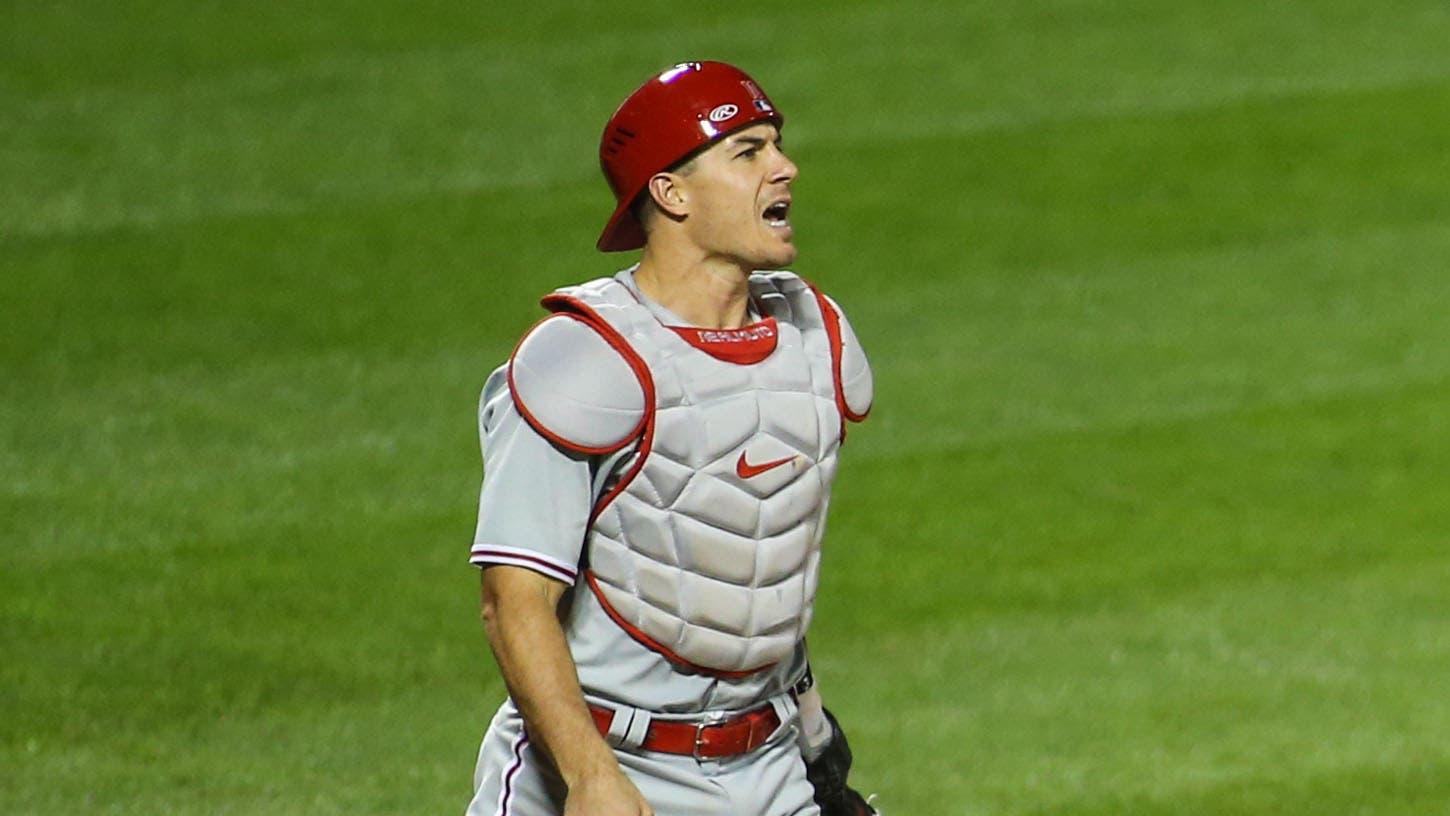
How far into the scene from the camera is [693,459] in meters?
3.71

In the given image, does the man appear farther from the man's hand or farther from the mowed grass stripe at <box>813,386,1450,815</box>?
the mowed grass stripe at <box>813,386,1450,815</box>

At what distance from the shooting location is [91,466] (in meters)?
7.64

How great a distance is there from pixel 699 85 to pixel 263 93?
6.54m

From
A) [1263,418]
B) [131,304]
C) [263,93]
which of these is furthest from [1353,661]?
[263,93]

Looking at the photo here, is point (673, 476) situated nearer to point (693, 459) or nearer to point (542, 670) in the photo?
point (693, 459)

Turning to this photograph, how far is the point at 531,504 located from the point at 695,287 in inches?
18.9

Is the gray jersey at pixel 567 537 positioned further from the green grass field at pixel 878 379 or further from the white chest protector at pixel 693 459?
the green grass field at pixel 878 379

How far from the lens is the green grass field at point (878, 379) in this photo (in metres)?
6.24

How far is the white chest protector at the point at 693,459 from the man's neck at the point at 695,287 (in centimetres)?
4

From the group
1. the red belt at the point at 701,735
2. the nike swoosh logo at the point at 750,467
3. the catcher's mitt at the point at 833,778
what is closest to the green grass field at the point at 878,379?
the catcher's mitt at the point at 833,778

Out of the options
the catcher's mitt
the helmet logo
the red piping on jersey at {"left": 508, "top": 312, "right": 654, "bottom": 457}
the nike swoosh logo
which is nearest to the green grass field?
the catcher's mitt

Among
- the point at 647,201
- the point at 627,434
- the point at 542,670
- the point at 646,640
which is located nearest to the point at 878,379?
the point at 647,201

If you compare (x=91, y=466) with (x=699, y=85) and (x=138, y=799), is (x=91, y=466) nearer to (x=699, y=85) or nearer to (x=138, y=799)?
(x=138, y=799)

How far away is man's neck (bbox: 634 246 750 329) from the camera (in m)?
3.82
